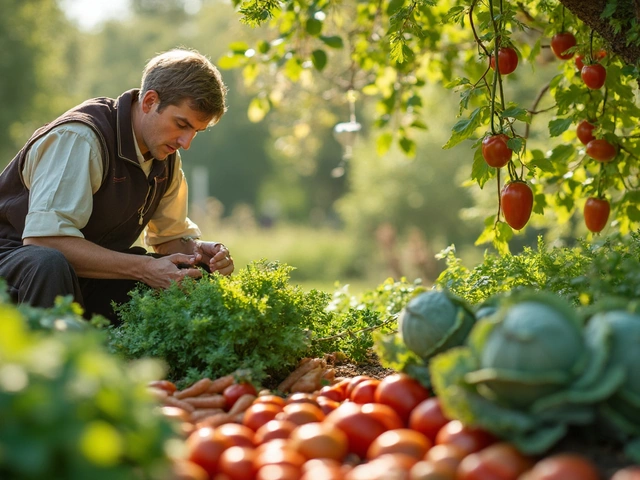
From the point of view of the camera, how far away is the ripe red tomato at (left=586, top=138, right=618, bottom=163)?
3.27 metres

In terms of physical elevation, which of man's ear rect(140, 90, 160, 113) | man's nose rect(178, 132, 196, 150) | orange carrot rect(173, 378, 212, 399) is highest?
man's ear rect(140, 90, 160, 113)

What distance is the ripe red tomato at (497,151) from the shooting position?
2.79 meters

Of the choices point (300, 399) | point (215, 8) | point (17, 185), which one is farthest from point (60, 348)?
point (215, 8)

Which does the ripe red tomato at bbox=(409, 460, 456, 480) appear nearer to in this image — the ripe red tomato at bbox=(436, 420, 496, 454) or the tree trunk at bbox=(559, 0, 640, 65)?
the ripe red tomato at bbox=(436, 420, 496, 454)

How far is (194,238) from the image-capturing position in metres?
3.96

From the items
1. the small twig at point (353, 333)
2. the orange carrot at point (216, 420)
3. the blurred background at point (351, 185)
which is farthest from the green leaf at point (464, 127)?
the blurred background at point (351, 185)

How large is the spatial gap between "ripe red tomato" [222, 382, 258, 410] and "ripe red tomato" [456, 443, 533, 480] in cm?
98

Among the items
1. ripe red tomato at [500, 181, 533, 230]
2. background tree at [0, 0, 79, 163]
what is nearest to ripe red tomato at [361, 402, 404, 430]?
ripe red tomato at [500, 181, 533, 230]

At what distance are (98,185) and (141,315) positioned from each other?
75 centimetres

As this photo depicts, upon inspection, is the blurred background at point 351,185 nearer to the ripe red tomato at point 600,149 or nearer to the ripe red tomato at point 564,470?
the ripe red tomato at point 600,149

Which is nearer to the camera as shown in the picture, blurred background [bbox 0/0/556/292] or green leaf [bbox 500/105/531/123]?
green leaf [bbox 500/105/531/123]

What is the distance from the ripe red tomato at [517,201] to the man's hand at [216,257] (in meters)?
1.32

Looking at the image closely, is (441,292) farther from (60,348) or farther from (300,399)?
(60,348)

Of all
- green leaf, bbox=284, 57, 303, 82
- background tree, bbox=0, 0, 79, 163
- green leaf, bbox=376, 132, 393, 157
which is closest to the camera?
green leaf, bbox=284, 57, 303, 82
